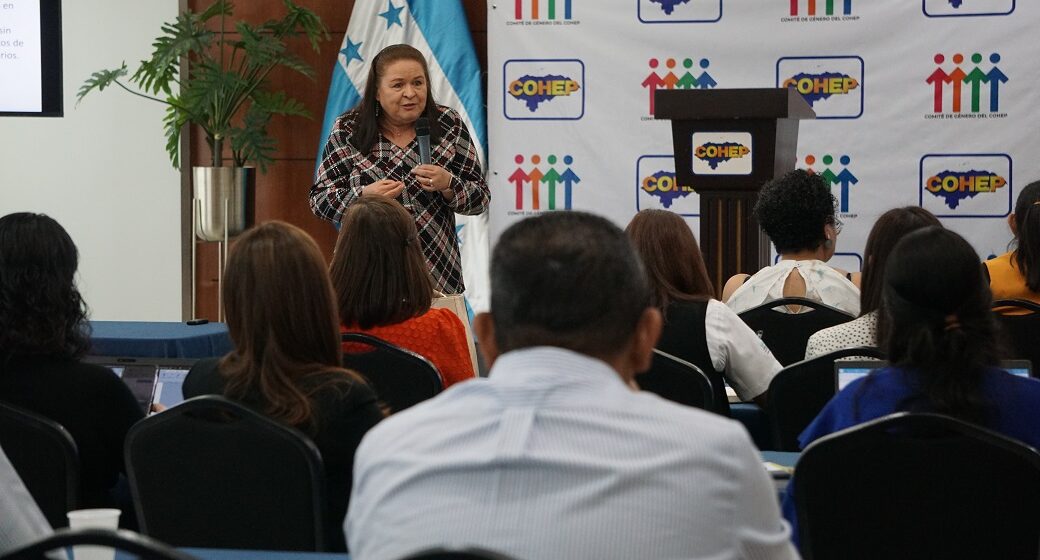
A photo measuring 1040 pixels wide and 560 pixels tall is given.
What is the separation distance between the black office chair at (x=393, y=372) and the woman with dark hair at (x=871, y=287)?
2.98 feet

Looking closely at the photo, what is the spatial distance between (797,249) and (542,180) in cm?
255

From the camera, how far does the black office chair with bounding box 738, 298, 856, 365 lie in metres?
3.62

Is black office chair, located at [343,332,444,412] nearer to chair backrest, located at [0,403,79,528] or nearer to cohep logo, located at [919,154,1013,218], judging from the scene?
chair backrest, located at [0,403,79,528]

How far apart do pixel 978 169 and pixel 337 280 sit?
4.02 meters

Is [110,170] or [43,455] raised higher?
[110,170]

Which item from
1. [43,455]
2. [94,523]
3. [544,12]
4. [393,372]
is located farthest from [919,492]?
[544,12]

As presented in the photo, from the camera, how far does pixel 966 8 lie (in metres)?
6.09

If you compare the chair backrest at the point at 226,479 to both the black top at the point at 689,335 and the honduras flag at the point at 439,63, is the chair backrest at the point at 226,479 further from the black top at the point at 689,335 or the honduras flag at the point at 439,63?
the honduras flag at the point at 439,63

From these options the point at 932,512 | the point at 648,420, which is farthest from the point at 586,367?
the point at 932,512

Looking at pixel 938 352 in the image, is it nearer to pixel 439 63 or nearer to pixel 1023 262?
pixel 1023 262

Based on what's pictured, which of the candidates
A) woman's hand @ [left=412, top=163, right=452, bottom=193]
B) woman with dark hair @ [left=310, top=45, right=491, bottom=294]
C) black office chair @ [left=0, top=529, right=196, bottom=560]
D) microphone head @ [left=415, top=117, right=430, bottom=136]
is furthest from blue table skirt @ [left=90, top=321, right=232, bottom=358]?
black office chair @ [left=0, top=529, right=196, bottom=560]

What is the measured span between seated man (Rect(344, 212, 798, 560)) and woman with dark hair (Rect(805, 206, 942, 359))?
5.71ft

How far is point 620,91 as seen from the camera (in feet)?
21.0

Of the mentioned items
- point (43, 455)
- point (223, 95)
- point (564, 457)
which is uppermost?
point (223, 95)
